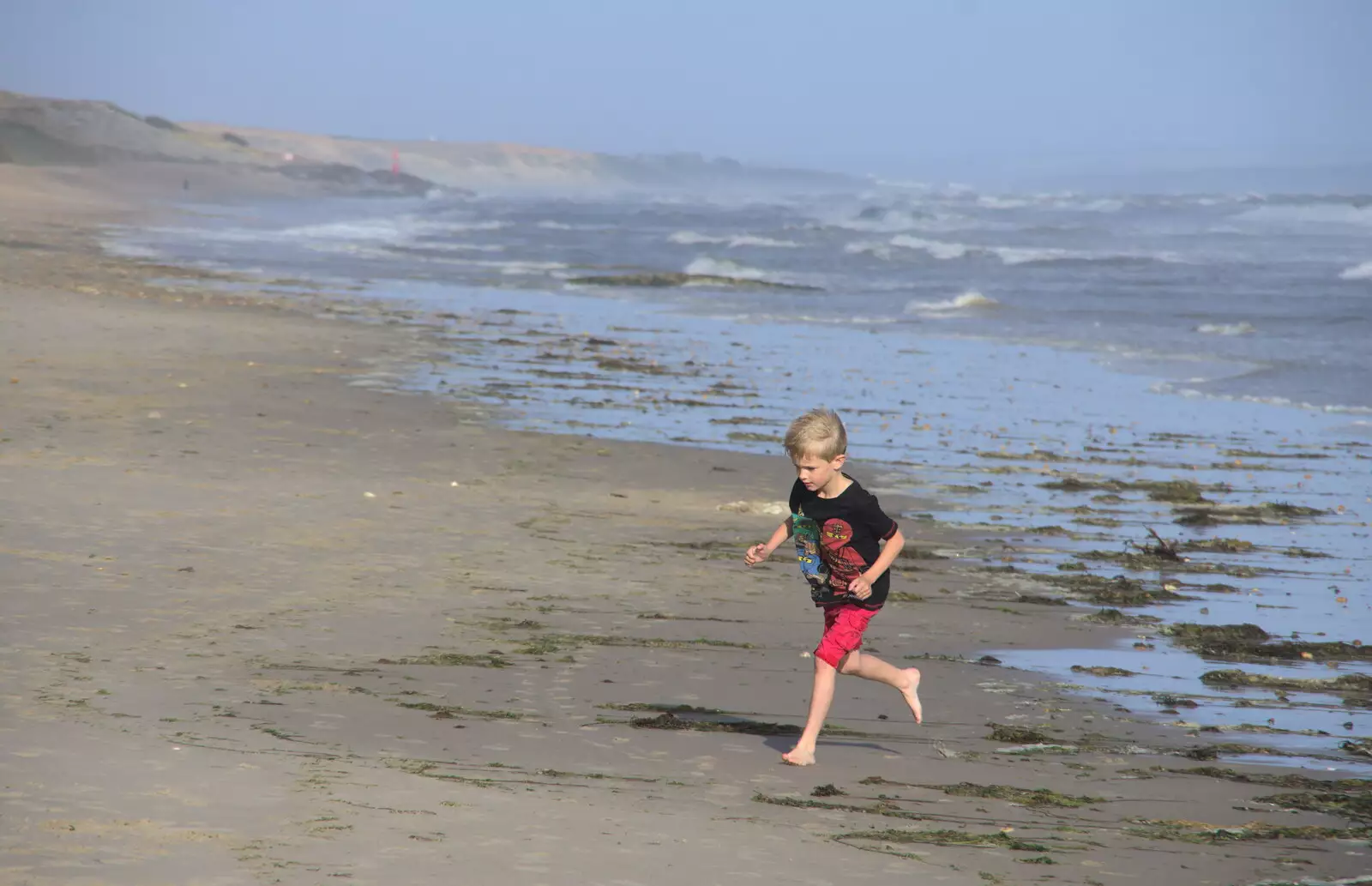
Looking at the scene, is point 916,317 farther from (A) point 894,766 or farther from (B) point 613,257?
(A) point 894,766

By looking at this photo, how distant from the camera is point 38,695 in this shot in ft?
16.0

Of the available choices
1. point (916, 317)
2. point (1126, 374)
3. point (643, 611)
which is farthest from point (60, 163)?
point (643, 611)

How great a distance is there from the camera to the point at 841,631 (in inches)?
203

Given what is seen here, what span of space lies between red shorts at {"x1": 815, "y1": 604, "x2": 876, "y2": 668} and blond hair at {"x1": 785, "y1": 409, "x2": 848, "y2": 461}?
0.60 metres

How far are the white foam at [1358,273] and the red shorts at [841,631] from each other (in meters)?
32.2

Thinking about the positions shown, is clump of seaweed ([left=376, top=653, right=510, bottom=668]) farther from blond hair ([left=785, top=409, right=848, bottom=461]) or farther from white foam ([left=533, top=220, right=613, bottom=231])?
white foam ([left=533, top=220, right=613, bottom=231])

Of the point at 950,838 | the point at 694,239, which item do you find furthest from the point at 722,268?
the point at 950,838

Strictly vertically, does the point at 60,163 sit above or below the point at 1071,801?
above

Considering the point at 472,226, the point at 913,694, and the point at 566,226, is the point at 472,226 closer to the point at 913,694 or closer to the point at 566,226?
the point at 566,226

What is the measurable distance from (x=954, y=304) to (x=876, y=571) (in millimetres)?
23707

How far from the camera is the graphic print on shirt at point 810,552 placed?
5156 mm

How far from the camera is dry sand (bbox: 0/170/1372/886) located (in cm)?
386

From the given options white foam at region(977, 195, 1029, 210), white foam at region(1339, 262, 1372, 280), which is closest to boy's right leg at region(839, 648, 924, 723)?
white foam at region(1339, 262, 1372, 280)

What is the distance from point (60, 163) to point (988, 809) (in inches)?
3473
